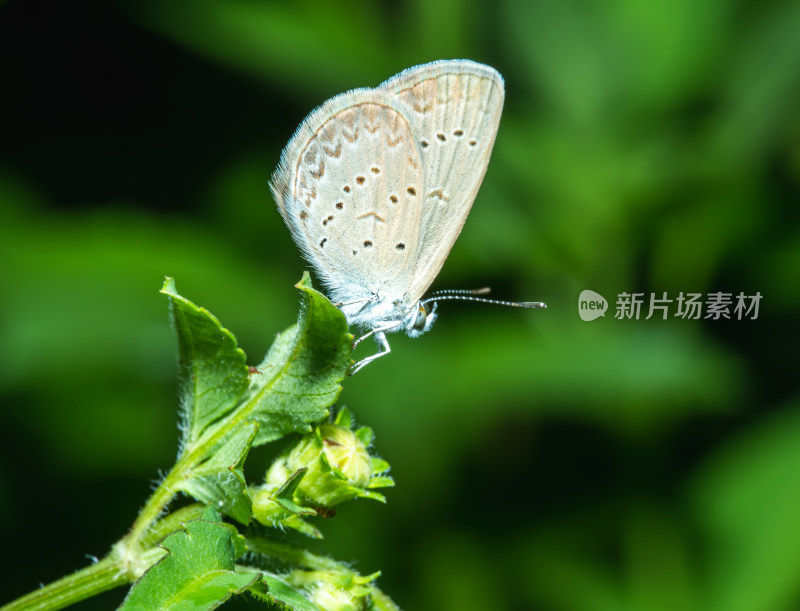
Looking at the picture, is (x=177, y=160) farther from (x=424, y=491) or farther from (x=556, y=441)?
(x=556, y=441)

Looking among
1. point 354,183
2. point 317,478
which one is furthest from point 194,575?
point 354,183

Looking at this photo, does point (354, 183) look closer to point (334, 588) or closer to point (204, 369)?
point (204, 369)

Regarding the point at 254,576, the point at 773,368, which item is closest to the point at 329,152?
the point at 254,576

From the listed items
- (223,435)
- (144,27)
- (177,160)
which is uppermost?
(144,27)

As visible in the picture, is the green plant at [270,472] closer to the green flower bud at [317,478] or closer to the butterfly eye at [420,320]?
the green flower bud at [317,478]

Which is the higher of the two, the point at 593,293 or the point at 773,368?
the point at 773,368

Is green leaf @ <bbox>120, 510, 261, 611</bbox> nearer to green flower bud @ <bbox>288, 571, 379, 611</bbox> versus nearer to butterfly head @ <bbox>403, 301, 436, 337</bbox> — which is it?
green flower bud @ <bbox>288, 571, 379, 611</bbox>
